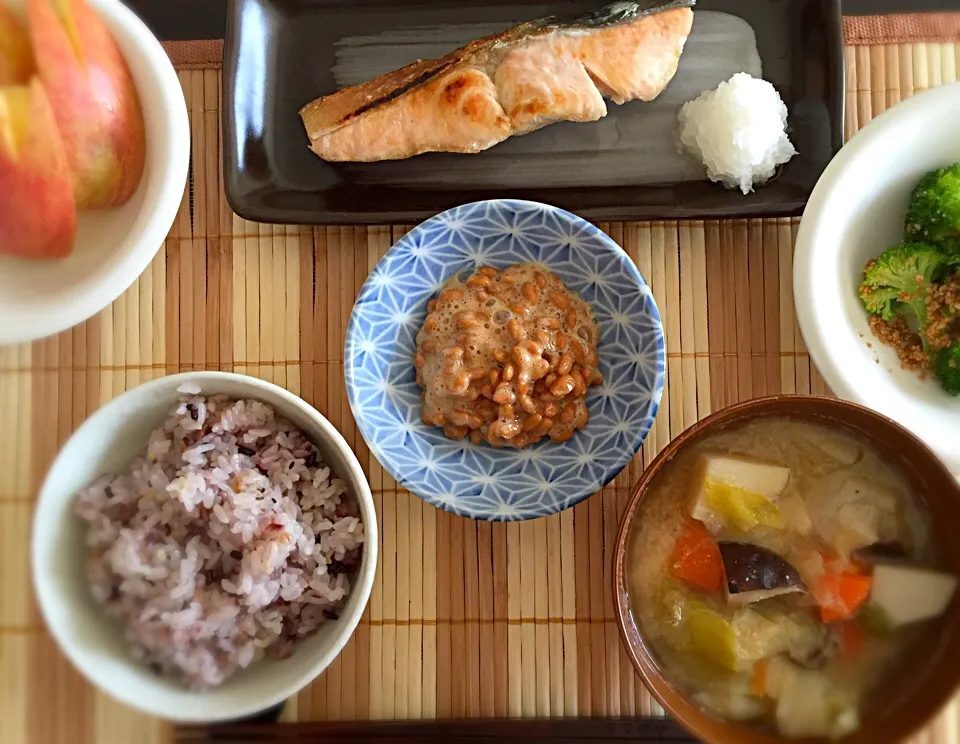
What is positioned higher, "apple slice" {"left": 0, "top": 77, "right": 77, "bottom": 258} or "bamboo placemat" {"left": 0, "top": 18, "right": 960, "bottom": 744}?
"apple slice" {"left": 0, "top": 77, "right": 77, "bottom": 258}

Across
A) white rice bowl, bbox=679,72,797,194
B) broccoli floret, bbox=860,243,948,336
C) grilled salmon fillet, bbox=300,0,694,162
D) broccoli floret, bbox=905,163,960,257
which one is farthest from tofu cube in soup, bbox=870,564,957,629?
grilled salmon fillet, bbox=300,0,694,162

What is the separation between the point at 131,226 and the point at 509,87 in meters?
0.69

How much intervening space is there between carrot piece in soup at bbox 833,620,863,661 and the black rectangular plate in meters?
0.70

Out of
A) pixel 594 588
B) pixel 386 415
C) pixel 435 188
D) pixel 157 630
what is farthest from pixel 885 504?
pixel 157 630

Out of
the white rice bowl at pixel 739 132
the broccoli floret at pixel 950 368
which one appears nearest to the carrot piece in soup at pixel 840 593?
the broccoli floret at pixel 950 368

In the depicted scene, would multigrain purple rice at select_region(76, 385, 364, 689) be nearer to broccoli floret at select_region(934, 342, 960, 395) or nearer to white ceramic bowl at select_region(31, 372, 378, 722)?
→ white ceramic bowl at select_region(31, 372, 378, 722)

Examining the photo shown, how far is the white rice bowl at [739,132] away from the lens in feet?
4.27

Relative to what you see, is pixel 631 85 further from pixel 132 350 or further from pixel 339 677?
pixel 339 677

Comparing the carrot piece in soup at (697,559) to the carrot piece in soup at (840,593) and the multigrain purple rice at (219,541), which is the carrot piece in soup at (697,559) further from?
the multigrain purple rice at (219,541)

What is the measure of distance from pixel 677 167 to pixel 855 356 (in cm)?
45

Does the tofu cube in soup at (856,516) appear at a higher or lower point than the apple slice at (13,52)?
lower

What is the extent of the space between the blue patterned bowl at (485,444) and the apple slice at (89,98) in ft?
1.41

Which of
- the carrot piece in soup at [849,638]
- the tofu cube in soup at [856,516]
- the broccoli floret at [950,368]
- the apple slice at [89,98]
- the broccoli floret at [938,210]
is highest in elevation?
the apple slice at [89,98]

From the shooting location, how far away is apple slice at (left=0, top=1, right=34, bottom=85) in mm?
1081
